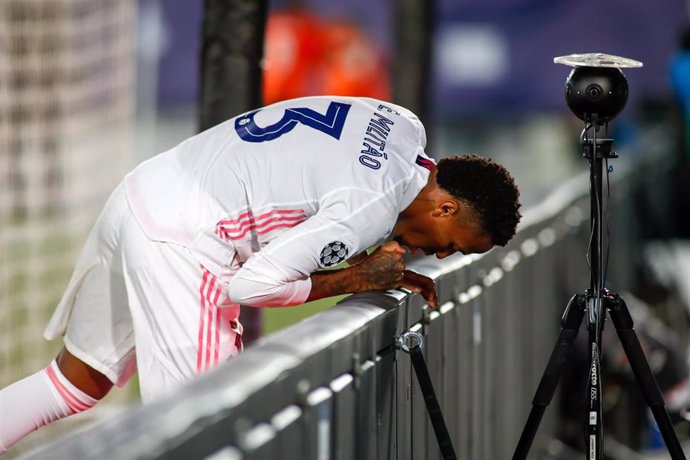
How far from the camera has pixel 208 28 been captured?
5660 millimetres

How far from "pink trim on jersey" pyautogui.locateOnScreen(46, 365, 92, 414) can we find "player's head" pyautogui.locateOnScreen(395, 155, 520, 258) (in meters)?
1.14

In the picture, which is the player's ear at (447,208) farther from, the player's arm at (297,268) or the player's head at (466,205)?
the player's arm at (297,268)

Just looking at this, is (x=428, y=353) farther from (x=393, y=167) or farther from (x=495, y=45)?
(x=495, y=45)

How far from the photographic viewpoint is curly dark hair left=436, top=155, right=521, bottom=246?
4008 mm

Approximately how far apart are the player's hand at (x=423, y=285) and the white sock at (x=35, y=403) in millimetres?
1062

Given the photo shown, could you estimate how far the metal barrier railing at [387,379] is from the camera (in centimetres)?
220

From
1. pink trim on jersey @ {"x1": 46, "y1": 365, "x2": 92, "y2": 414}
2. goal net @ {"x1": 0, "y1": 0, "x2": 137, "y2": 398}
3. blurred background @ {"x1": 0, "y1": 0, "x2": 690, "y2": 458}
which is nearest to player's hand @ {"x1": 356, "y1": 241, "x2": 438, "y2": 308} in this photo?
pink trim on jersey @ {"x1": 46, "y1": 365, "x2": 92, "y2": 414}

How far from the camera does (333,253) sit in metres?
3.76

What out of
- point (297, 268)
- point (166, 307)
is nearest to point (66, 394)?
point (166, 307)

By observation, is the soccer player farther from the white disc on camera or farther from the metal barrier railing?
the white disc on camera

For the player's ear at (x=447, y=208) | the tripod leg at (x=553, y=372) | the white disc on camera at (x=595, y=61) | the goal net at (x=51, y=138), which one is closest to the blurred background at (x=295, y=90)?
the goal net at (x=51, y=138)

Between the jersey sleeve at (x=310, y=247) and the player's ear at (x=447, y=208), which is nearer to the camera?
the jersey sleeve at (x=310, y=247)

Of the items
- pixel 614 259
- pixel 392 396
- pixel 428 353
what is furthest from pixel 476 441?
pixel 614 259

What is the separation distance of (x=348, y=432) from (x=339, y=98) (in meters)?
1.28
